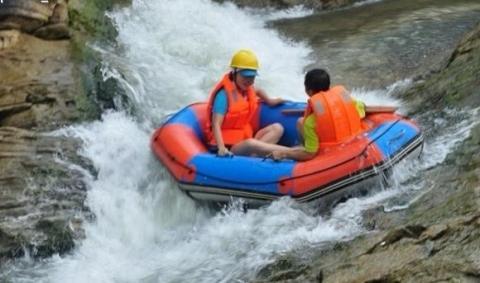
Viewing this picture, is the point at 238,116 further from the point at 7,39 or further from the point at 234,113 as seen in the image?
the point at 7,39

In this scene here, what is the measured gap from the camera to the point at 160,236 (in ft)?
21.7

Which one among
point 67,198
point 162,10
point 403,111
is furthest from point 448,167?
point 162,10

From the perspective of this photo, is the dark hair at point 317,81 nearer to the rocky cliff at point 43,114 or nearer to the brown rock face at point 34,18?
the rocky cliff at point 43,114

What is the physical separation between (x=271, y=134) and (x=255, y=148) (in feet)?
1.09

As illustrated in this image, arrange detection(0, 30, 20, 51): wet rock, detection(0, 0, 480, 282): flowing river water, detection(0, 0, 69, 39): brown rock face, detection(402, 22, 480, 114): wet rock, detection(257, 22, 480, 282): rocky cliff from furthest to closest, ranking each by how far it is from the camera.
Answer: detection(0, 0, 69, 39): brown rock face
detection(0, 30, 20, 51): wet rock
detection(402, 22, 480, 114): wet rock
detection(0, 0, 480, 282): flowing river water
detection(257, 22, 480, 282): rocky cliff

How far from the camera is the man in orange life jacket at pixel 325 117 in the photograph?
620 cm

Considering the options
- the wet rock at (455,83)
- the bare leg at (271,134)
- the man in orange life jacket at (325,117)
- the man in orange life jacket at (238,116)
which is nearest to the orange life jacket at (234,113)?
the man in orange life jacket at (238,116)

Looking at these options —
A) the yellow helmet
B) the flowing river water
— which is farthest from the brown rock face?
the yellow helmet

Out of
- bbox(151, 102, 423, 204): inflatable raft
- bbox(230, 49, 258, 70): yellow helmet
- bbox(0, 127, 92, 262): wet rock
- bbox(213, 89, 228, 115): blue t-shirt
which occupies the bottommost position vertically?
bbox(0, 127, 92, 262): wet rock

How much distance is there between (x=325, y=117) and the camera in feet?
20.3

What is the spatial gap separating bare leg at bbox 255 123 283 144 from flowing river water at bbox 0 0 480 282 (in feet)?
2.85

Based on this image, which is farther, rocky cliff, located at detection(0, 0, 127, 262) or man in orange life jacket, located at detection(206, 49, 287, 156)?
man in orange life jacket, located at detection(206, 49, 287, 156)

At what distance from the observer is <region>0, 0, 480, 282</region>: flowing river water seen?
5.86 metres

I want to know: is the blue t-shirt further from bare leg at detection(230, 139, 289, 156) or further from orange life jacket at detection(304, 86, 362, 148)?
orange life jacket at detection(304, 86, 362, 148)
